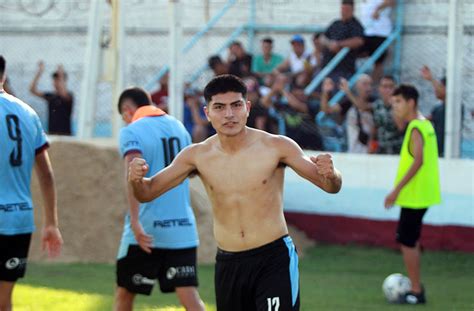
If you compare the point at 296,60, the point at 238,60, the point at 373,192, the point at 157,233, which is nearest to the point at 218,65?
the point at 238,60

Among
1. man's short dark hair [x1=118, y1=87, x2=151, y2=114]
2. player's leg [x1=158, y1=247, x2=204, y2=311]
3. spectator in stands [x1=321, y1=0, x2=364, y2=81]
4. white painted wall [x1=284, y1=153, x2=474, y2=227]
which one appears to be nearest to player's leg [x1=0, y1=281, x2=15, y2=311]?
player's leg [x1=158, y1=247, x2=204, y2=311]

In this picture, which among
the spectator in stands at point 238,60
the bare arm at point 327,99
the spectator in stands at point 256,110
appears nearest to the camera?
the bare arm at point 327,99

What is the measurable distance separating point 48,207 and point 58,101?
9733mm

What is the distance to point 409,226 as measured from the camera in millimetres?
9805

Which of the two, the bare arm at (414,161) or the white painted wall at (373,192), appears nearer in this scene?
the bare arm at (414,161)

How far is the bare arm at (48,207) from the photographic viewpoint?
6891 mm

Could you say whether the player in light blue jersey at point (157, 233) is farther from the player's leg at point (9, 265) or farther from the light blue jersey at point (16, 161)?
the player's leg at point (9, 265)

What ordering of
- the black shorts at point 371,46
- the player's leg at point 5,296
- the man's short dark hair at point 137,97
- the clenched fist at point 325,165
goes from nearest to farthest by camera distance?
the clenched fist at point 325,165
the player's leg at point 5,296
the man's short dark hair at point 137,97
the black shorts at point 371,46

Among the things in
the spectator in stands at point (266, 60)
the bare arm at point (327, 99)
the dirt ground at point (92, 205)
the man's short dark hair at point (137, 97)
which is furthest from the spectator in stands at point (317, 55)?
the man's short dark hair at point (137, 97)

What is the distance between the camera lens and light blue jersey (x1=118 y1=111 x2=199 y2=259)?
25.3 ft

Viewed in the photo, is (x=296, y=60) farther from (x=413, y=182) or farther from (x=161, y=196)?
(x=161, y=196)

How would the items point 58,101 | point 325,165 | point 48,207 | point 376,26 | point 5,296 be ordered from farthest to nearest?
point 58,101 < point 376,26 < point 48,207 < point 5,296 < point 325,165

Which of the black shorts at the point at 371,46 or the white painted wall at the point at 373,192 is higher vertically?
the black shorts at the point at 371,46

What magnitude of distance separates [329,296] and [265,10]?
594cm
